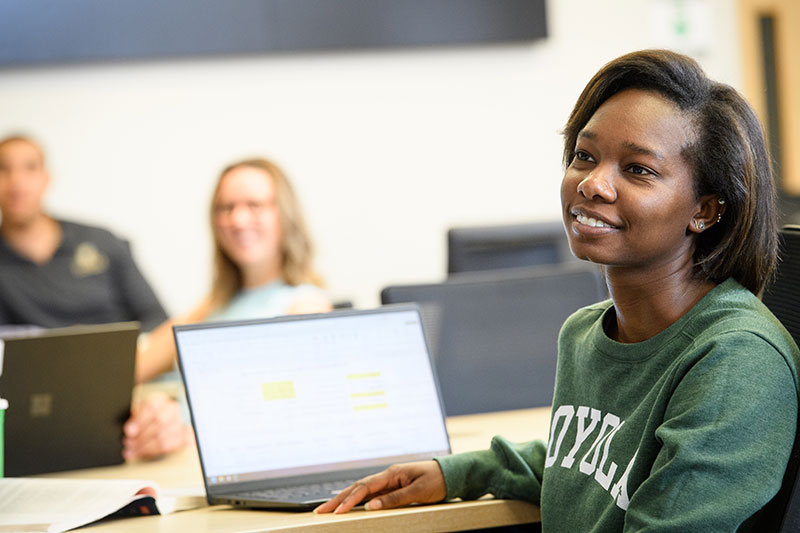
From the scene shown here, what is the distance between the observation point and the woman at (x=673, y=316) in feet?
3.47

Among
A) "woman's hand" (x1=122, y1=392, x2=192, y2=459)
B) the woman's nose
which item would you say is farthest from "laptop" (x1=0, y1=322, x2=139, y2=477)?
the woman's nose

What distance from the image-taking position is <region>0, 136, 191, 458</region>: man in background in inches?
145

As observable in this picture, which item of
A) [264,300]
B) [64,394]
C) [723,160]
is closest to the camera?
[723,160]

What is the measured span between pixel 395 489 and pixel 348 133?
277cm

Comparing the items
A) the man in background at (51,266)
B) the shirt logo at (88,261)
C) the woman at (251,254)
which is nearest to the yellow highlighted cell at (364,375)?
the woman at (251,254)

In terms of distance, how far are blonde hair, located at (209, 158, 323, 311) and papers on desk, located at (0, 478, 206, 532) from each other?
3.89ft

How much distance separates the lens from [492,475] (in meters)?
1.46

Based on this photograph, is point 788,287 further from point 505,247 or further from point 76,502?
point 505,247

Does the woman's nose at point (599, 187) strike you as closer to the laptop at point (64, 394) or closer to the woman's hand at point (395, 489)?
the woman's hand at point (395, 489)

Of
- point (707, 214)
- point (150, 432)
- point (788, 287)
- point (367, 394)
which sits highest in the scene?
point (707, 214)

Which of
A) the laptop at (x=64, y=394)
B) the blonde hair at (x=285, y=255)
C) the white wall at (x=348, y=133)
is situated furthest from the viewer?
the white wall at (x=348, y=133)

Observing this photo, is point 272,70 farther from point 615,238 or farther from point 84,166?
point 615,238

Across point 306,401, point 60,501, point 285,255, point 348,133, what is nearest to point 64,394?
point 60,501

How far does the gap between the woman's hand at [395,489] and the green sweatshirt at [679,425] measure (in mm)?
152
